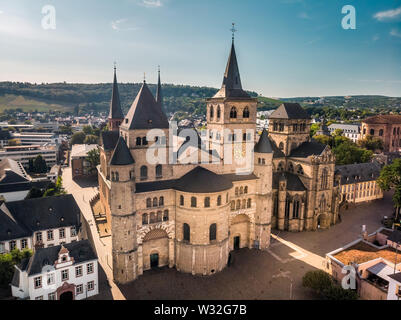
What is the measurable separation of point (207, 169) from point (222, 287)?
1655 centimetres

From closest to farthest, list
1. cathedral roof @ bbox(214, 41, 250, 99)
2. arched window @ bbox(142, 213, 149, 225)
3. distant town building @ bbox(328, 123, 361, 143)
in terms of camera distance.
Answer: arched window @ bbox(142, 213, 149, 225) → cathedral roof @ bbox(214, 41, 250, 99) → distant town building @ bbox(328, 123, 361, 143)

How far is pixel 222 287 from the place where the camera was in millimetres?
37312

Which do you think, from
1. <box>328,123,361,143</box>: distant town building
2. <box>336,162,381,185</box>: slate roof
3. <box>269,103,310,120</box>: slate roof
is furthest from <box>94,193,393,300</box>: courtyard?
<box>328,123,361,143</box>: distant town building

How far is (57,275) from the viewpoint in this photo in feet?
109

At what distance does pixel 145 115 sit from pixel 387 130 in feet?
372

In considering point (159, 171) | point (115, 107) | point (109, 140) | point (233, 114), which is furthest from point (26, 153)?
point (233, 114)

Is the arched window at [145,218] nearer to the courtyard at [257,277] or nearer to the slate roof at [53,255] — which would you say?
the courtyard at [257,277]

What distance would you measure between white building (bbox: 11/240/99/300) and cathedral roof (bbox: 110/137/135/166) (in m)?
11.6

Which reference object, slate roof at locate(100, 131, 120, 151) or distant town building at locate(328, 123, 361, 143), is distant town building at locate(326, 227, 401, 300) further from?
distant town building at locate(328, 123, 361, 143)

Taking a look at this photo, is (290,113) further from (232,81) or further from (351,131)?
(351,131)

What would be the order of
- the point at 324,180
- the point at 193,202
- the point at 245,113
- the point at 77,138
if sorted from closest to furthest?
the point at 193,202 → the point at 245,113 → the point at 324,180 → the point at 77,138

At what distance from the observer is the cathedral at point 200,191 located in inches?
1494

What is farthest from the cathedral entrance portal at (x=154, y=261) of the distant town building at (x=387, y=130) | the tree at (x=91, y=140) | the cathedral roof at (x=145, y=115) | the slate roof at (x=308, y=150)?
the distant town building at (x=387, y=130)

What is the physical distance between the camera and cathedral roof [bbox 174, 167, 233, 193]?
39.0m
